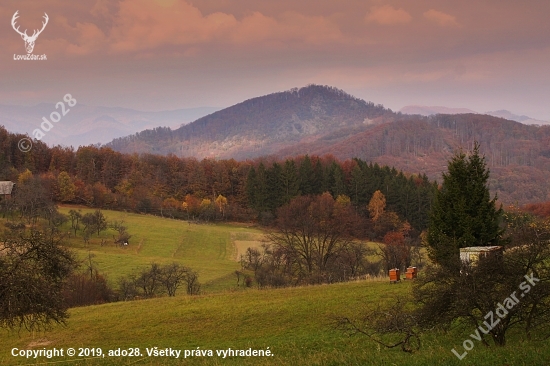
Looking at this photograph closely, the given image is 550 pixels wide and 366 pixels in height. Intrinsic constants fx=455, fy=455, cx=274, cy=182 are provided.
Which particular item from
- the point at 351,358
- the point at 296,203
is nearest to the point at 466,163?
the point at 351,358

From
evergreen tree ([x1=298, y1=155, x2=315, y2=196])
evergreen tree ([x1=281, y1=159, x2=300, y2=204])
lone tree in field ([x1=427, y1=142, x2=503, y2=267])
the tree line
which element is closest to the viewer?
lone tree in field ([x1=427, y1=142, x2=503, y2=267])

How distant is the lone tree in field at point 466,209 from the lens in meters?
25.9

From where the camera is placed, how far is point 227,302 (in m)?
27.5

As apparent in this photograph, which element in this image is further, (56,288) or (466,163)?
(466,163)

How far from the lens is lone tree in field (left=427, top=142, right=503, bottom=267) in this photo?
25.9m

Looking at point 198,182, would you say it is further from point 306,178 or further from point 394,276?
point 394,276

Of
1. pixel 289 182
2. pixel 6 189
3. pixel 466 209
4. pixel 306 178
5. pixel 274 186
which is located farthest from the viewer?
pixel 306 178

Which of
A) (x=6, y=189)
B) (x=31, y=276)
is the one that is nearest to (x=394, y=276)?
(x=31, y=276)

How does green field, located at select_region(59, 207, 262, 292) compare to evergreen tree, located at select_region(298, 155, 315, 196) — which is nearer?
green field, located at select_region(59, 207, 262, 292)

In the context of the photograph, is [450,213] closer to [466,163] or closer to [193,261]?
[466,163]

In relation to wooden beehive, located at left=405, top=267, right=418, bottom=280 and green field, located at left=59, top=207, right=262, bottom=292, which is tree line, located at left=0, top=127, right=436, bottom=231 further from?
wooden beehive, located at left=405, top=267, right=418, bottom=280

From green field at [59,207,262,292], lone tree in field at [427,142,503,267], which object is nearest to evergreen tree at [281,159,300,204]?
green field at [59,207,262,292]

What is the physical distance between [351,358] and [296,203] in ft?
172

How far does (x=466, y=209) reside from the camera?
85.6ft
